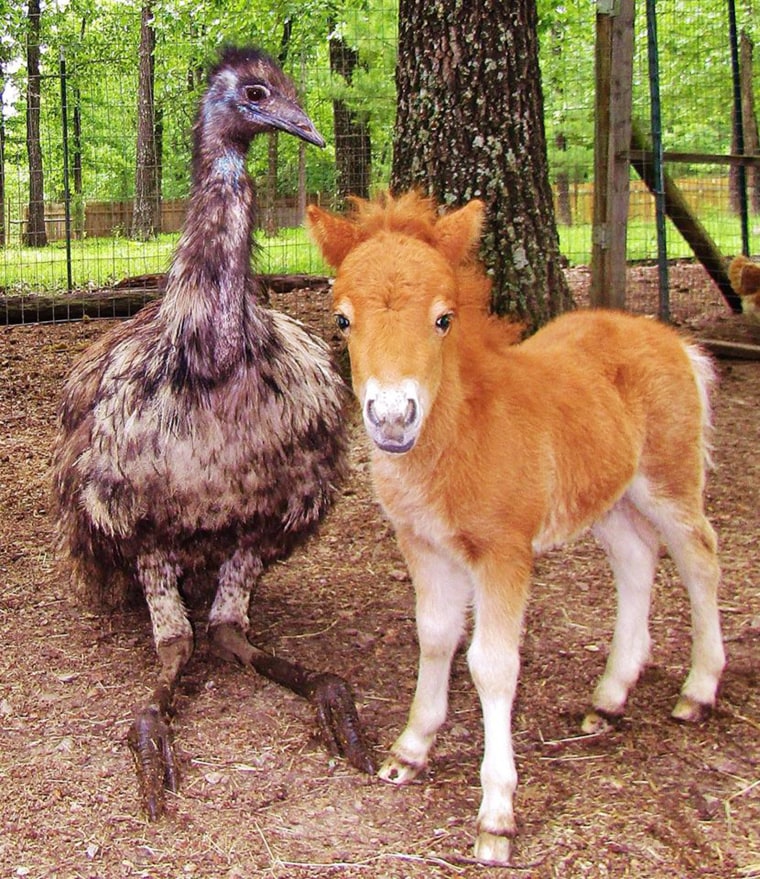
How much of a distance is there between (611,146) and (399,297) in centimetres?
486

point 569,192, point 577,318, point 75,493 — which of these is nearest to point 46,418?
point 75,493

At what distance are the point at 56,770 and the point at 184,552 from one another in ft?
3.19

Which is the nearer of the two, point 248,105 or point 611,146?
point 248,105

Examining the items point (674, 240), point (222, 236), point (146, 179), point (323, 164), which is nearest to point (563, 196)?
point (674, 240)

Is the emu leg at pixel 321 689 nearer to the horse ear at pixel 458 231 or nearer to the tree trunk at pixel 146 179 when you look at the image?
the horse ear at pixel 458 231

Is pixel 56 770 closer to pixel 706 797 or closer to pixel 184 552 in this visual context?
pixel 184 552

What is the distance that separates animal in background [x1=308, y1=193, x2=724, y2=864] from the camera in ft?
8.97

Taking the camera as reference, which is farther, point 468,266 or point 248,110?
point 248,110

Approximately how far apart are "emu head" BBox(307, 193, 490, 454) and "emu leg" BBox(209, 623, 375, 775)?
117 cm

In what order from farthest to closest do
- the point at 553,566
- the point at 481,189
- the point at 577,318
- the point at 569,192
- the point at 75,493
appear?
the point at 569,192, the point at 481,189, the point at 553,566, the point at 75,493, the point at 577,318

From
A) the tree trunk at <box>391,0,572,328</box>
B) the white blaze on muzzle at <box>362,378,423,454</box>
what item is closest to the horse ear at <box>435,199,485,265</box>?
the white blaze on muzzle at <box>362,378,423,454</box>

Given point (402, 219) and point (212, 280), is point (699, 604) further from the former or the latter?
point (212, 280)

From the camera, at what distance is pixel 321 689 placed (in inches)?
142

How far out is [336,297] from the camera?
283 centimetres
